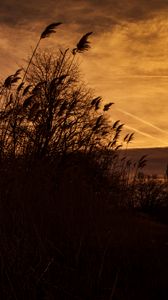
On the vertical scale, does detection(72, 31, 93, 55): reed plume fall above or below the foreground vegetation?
above

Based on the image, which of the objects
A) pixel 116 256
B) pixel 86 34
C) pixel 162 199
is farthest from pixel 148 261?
pixel 162 199

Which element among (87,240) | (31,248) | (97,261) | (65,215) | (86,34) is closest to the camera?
(31,248)

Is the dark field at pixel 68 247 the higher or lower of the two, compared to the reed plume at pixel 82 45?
lower

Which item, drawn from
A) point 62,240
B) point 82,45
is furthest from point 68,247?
point 82,45

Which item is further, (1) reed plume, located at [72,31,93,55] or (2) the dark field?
(1) reed plume, located at [72,31,93,55]

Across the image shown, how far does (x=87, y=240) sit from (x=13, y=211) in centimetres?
74

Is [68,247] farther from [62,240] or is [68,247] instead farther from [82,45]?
[82,45]

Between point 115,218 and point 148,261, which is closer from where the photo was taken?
point 148,261

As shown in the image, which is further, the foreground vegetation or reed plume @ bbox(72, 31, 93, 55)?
reed plume @ bbox(72, 31, 93, 55)

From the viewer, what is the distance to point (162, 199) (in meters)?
12.9

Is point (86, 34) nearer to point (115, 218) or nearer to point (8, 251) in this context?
point (115, 218)

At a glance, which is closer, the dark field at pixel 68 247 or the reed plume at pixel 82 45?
the dark field at pixel 68 247

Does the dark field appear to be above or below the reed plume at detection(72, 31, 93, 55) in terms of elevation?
below

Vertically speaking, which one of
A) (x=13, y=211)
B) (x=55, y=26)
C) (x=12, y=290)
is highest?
(x=55, y=26)
